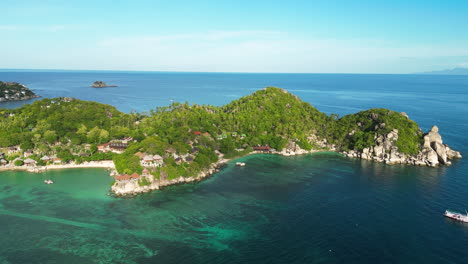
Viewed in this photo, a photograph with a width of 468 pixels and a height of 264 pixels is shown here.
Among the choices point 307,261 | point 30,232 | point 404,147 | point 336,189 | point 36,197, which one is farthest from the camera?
point 404,147

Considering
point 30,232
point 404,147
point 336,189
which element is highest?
point 404,147

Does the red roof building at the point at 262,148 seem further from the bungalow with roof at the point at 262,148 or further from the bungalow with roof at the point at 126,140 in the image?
the bungalow with roof at the point at 126,140

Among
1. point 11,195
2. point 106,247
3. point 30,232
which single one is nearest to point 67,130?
point 11,195

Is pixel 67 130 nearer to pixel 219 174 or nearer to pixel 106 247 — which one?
pixel 219 174

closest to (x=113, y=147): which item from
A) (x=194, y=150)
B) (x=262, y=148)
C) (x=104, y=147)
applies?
(x=104, y=147)

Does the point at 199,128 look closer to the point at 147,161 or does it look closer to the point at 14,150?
the point at 147,161

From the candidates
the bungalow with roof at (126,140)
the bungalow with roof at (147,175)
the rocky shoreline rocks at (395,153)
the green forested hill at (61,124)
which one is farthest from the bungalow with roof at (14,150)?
the rocky shoreline rocks at (395,153)

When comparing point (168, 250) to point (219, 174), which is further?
point (219, 174)
